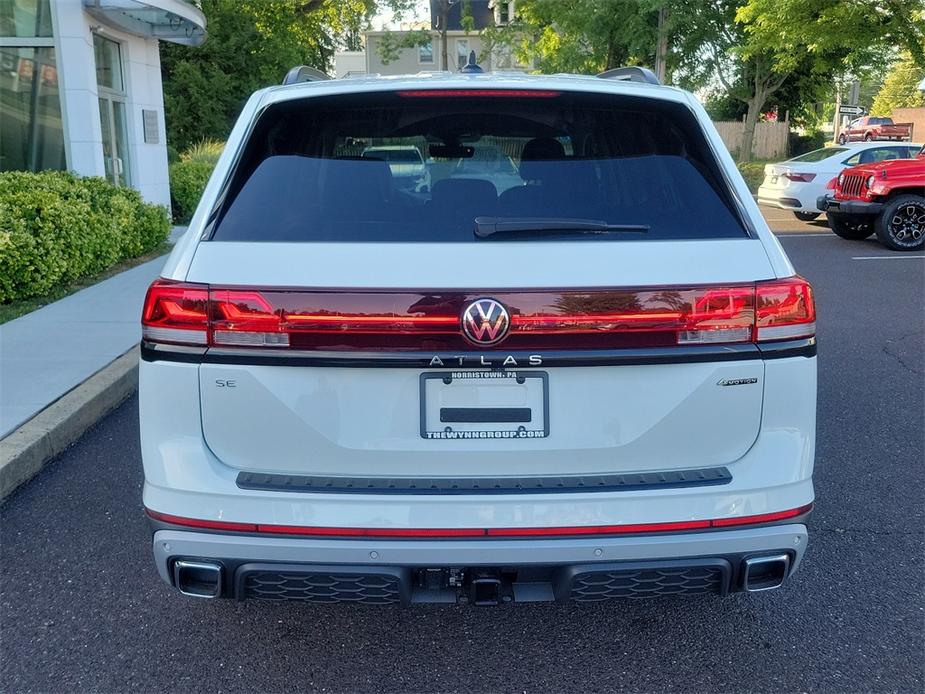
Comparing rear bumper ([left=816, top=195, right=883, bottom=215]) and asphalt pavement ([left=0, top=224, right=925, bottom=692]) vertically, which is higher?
rear bumper ([left=816, top=195, right=883, bottom=215])

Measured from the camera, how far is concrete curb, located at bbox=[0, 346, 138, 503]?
4.40 meters

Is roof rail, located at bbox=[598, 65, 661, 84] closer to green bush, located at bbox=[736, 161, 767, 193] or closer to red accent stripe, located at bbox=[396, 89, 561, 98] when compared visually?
red accent stripe, located at bbox=[396, 89, 561, 98]

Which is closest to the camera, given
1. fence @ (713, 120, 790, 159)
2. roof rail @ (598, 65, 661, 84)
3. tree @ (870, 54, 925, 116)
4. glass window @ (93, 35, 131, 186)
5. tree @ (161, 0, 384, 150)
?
roof rail @ (598, 65, 661, 84)

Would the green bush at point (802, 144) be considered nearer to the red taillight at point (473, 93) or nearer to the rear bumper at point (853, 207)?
the rear bumper at point (853, 207)

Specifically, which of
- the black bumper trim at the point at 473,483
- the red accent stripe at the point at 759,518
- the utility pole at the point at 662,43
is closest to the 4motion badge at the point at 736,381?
the black bumper trim at the point at 473,483

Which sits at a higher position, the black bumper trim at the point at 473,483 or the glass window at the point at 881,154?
the glass window at the point at 881,154

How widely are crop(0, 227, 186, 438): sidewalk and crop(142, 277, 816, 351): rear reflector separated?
296 centimetres

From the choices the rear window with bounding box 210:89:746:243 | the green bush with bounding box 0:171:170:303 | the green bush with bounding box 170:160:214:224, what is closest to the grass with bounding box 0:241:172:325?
the green bush with bounding box 0:171:170:303

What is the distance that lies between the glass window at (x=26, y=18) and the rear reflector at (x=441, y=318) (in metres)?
12.4

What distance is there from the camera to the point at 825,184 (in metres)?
15.7

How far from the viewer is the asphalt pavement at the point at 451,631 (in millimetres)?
2857

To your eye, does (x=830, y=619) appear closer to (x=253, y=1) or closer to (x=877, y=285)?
(x=877, y=285)

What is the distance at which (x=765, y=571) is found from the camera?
2486mm

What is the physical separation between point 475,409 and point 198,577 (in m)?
0.95
